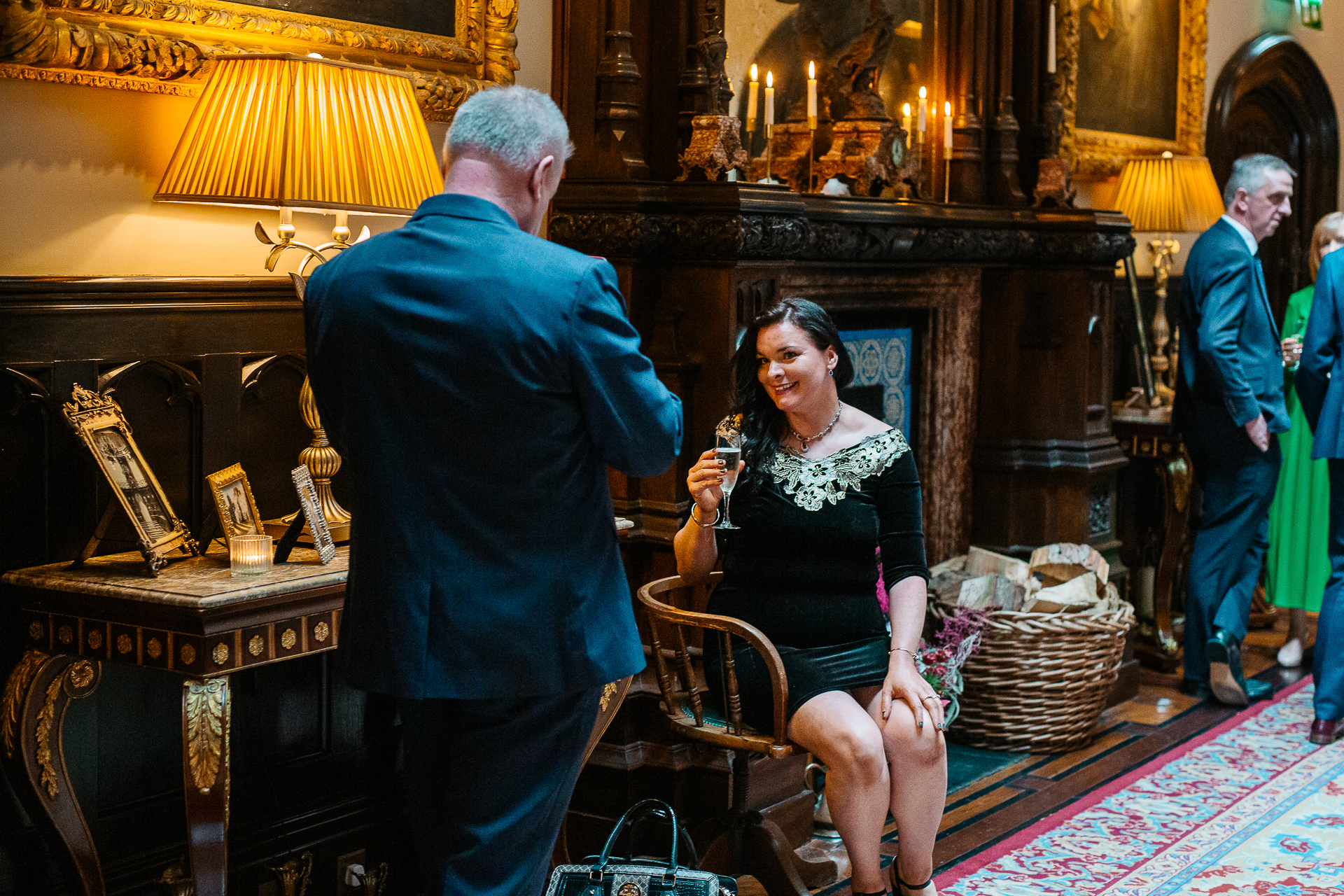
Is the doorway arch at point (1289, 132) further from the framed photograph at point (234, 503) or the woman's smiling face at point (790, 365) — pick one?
the framed photograph at point (234, 503)

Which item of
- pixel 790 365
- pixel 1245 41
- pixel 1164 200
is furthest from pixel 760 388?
pixel 1245 41

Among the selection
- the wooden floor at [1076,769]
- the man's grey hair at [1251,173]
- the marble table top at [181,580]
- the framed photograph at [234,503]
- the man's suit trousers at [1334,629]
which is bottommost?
the wooden floor at [1076,769]

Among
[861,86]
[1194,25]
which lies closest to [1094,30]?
[1194,25]

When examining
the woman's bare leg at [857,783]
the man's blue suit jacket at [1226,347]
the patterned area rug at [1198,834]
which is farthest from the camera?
the man's blue suit jacket at [1226,347]

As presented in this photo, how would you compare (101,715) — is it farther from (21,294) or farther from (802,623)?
(802,623)

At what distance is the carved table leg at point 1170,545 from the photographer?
5.43 meters

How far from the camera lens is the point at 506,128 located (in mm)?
2006

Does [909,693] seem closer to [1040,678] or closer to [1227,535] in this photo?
[1040,678]

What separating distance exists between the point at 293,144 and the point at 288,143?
0.03 feet

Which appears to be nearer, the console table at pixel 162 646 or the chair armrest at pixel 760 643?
the console table at pixel 162 646

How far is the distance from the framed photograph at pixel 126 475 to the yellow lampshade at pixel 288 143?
1.35 ft

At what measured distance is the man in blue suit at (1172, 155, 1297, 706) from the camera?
4883 mm

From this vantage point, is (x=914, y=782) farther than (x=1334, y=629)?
No

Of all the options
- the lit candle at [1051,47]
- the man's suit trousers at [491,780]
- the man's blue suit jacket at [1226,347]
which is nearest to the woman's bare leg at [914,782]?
the man's suit trousers at [491,780]
